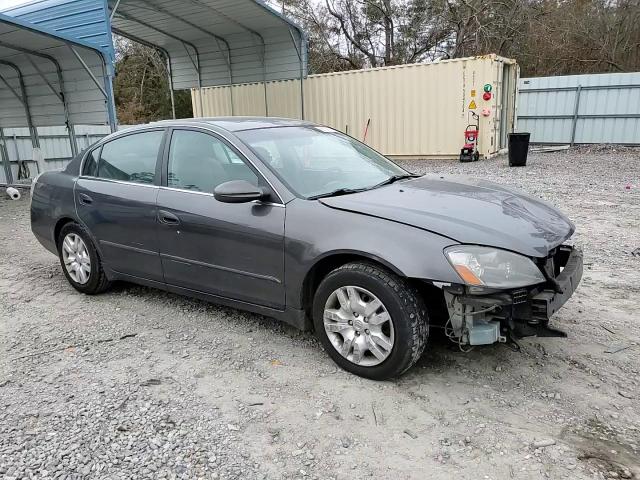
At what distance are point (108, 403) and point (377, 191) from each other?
2105 mm

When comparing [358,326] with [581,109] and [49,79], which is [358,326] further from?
[581,109]

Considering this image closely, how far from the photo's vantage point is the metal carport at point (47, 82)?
9789 mm

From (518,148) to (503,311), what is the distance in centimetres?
1094

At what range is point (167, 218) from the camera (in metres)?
3.83

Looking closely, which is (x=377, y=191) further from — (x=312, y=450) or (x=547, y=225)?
(x=312, y=450)

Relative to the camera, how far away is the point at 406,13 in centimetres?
2478

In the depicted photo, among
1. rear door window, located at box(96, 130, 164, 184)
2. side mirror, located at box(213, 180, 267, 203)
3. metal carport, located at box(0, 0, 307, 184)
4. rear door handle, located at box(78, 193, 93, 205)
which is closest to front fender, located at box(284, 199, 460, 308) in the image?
side mirror, located at box(213, 180, 267, 203)

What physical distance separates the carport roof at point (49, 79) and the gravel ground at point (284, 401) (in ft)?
23.1

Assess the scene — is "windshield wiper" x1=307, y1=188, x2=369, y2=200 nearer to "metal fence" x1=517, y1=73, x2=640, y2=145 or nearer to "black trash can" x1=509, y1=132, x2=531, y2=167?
"black trash can" x1=509, y1=132, x2=531, y2=167

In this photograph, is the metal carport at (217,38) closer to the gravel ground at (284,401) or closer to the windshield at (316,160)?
the windshield at (316,160)

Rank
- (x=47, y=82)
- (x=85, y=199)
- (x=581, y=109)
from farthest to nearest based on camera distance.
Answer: (x=581, y=109), (x=47, y=82), (x=85, y=199)

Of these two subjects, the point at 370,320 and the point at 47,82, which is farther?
the point at 47,82

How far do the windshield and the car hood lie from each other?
0.22 m

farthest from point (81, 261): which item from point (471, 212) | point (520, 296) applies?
point (520, 296)
